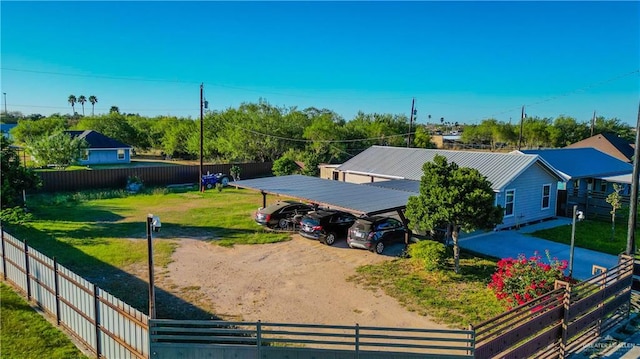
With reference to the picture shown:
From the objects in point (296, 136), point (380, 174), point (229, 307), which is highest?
point (296, 136)

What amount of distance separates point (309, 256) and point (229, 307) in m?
5.19

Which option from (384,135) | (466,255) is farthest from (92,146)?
(466,255)

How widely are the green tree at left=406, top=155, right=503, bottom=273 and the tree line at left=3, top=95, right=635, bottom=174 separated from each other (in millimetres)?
20089

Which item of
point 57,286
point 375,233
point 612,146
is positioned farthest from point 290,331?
point 612,146

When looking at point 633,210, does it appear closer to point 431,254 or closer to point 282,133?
point 431,254

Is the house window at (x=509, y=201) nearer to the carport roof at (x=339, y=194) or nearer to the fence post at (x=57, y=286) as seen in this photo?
the carport roof at (x=339, y=194)

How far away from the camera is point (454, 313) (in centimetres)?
1126

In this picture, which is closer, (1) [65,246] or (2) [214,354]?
(2) [214,354]

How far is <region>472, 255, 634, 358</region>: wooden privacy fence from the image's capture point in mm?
7699

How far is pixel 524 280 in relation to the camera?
10.7m

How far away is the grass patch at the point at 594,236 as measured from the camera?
1772 cm

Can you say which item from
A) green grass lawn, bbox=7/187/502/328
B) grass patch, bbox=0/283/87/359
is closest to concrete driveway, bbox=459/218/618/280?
green grass lawn, bbox=7/187/502/328

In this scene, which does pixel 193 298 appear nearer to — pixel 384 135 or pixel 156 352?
pixel 156 352

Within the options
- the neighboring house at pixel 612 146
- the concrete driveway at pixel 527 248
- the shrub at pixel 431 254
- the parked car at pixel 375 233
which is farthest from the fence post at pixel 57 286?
the neighboring house at pixel 612 146
